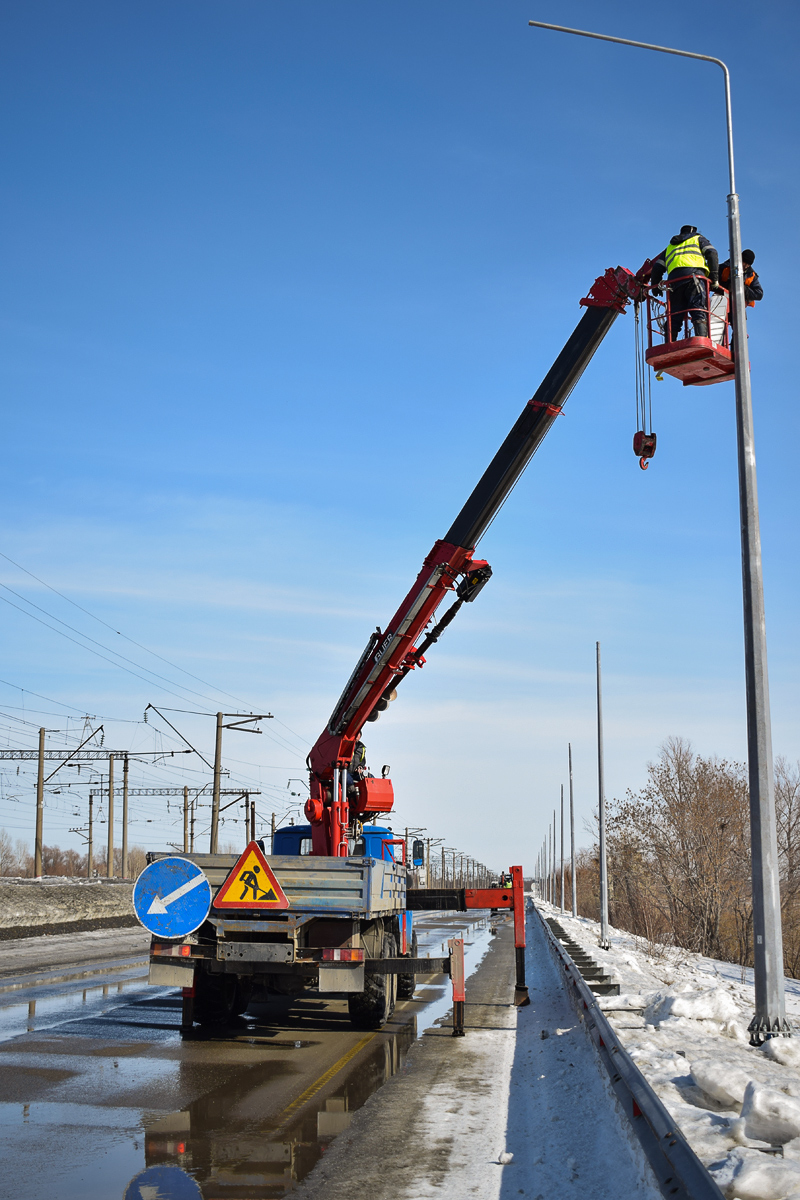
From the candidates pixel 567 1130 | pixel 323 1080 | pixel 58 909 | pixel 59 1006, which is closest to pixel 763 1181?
pixel 567 1130

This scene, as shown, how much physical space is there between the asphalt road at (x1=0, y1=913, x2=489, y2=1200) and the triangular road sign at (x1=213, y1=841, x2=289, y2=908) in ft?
4.88

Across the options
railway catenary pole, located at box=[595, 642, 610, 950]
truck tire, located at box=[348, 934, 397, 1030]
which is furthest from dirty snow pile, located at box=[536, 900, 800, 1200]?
railway catenary pole, located at box=[595, 642, 610, 950]

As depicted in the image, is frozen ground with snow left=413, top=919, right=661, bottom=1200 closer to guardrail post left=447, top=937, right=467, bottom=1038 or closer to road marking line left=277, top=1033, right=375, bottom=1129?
guardrail post left=447, top=937, right=467, bottom=1038

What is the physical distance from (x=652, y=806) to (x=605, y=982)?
30232mm

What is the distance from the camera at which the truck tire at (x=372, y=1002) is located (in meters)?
12.2

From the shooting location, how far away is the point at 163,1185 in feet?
20.3

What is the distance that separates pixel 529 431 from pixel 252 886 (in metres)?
7.67

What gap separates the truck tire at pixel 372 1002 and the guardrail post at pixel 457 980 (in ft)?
2.86

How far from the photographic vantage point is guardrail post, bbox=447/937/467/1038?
39.3ft

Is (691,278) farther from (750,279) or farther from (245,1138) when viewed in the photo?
(245,1138)

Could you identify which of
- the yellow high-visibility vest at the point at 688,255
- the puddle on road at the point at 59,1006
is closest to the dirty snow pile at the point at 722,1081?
the puddle on road at the point at 59,1006

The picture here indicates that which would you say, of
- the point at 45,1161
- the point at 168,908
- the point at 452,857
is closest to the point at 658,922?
the point at 168,908

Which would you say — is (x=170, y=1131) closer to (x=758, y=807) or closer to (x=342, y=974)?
(x=342, y=974)

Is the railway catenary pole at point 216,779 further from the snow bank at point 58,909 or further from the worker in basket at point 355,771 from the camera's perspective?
the worker in basket at point 355,771
